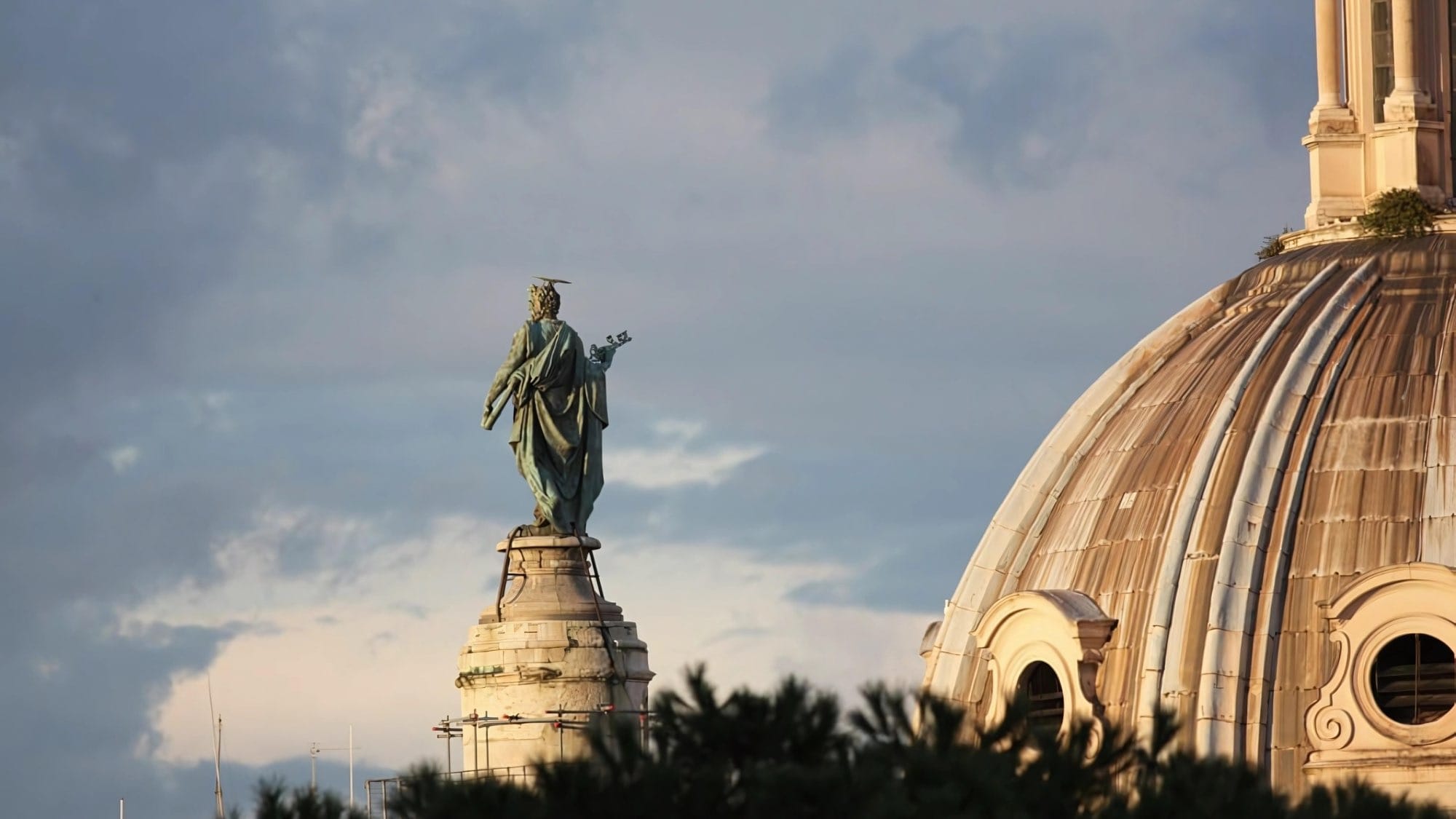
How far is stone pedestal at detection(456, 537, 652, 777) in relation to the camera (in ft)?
148

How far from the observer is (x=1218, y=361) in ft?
170

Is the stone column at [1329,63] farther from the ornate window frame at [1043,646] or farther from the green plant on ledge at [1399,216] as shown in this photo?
the ornate window frame at [1043,646]

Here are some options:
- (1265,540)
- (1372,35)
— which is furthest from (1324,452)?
(1372,35)

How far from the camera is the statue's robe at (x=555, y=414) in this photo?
46844mm

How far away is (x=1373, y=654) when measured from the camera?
47031 mm

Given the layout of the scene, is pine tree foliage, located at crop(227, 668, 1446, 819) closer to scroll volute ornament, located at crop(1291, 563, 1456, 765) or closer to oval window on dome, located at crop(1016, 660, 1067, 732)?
scroll volute ornament, located at crop(1291, 563, 1456, 765)

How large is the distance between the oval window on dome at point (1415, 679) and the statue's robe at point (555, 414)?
968 centimetres

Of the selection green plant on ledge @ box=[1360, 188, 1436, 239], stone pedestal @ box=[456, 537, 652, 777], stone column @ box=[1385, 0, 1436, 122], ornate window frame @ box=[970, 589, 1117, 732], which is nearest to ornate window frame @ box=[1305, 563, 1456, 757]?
ornate window frame @ box=[970, 589, 1117, 732]

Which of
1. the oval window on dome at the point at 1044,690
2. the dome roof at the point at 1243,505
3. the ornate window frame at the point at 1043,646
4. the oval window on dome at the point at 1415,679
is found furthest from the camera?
the oval window on dome at the point at 1044,690

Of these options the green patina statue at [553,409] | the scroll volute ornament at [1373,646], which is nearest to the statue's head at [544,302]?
the green patina statue at [553,409]

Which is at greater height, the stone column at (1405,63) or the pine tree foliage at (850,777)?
the stone column at (1405,63)

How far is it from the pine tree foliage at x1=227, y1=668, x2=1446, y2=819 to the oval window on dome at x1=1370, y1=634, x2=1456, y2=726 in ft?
36.4

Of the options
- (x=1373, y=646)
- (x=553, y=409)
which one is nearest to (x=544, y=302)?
(x=553, y=409)

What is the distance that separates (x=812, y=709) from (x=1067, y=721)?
549 inches
